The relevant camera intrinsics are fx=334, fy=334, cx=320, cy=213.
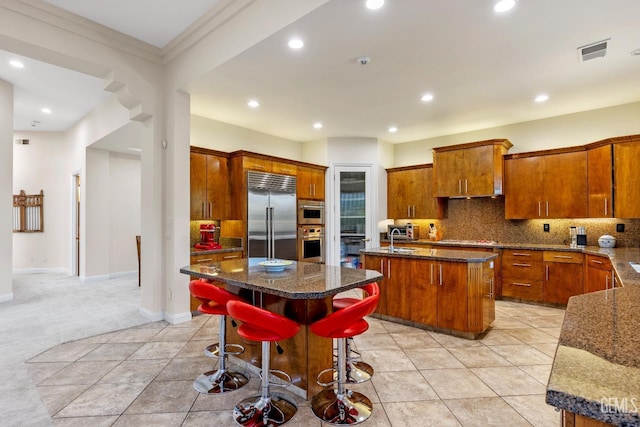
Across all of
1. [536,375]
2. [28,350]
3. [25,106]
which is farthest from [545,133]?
[25,106]

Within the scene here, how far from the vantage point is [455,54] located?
330cm

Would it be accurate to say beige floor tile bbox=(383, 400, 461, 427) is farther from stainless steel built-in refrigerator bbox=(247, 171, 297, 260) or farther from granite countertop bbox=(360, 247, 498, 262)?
stainless steel built-in refrigerator bbox=(247, 171, 297, 260)

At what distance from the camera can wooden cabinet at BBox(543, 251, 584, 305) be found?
4594 millimetres

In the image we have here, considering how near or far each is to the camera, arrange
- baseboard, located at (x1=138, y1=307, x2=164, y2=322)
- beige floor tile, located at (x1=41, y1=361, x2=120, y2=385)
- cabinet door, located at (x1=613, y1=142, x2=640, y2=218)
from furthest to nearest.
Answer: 1. cabinet door, located at (x1=613, y1=142, x2=640, y2=218)
2. baseboard, located at (x1=138, y1=307, x2=164, y2=322)
3. beige floor tile, located at (x1=41, y1=361, x2=120, y2=385)

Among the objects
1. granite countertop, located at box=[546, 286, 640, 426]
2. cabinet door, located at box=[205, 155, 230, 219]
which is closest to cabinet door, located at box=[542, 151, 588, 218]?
granite countertop, located at box=[546, 286, 640, 426]

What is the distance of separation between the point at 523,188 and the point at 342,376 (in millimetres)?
4611

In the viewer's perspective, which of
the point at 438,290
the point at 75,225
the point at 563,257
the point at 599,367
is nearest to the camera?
the point at 599,367

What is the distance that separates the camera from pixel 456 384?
2582 mm

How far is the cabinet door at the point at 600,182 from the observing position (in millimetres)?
4484

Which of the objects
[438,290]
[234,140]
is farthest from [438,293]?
[234,140]

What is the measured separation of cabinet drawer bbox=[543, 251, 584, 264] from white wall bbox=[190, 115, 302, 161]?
477cm

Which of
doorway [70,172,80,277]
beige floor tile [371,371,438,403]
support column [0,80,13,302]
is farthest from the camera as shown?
doorway [70,172,80,277]

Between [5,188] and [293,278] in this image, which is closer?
[293,278]

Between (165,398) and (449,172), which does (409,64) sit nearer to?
(449,172)
